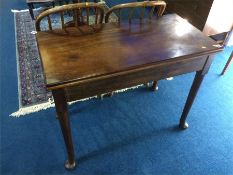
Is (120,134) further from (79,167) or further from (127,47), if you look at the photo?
(127,47)

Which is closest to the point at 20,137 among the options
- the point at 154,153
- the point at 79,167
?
the point at 79,167

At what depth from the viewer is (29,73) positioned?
2.03 meters

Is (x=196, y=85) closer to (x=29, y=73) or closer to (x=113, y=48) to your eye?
(x=113, y=48)

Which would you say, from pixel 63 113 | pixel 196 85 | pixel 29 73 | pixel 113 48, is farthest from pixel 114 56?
pixel 29 73

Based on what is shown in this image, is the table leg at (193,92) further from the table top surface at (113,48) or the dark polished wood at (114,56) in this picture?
the table top surface at (113,48)

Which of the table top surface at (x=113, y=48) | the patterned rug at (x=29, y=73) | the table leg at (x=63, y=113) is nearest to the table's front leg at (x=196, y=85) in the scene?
the table top surface at (x=113, y=48)

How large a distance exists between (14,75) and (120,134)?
3.99 feet

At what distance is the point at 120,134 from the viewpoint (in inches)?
61.3

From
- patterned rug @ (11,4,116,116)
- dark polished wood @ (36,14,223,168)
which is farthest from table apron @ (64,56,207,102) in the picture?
patterned rug @ (11,4,116,116)

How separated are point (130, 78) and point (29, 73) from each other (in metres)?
1.38

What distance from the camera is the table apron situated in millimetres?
928

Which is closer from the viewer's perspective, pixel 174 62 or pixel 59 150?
pixel 174 62

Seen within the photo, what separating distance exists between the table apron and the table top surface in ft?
0.11

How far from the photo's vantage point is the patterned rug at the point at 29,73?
1743 millimetres
